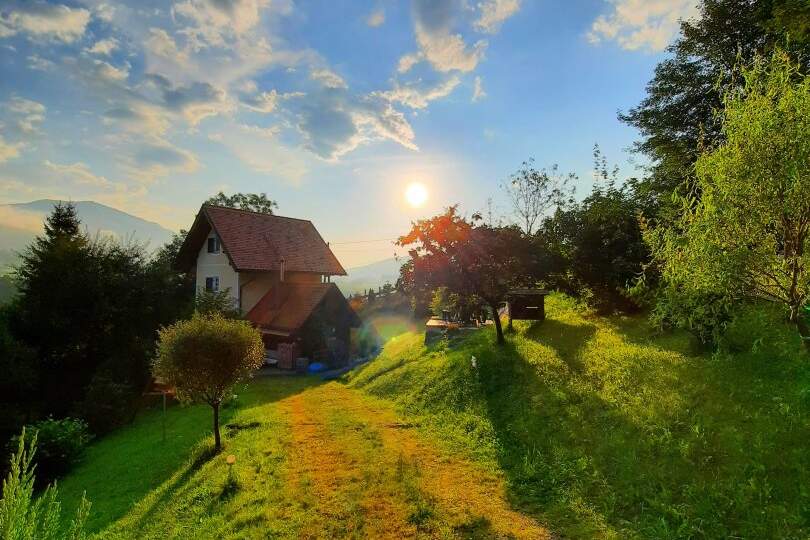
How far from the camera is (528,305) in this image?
20906 mm

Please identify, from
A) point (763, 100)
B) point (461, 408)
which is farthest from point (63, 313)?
point (763, 100)

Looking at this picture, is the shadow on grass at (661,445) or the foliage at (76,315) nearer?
the shadow on grass at (661,445)

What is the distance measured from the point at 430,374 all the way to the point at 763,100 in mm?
14805

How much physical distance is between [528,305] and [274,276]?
22.3m

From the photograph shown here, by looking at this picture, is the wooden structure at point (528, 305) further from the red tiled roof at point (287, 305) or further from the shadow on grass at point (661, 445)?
the red tiled roof at point (287, 305)

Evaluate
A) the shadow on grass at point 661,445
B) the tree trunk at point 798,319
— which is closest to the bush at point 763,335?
the shadow on grass at point 661,445

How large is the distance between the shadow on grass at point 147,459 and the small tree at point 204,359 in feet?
4.85

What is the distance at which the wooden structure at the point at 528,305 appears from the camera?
20641 mm

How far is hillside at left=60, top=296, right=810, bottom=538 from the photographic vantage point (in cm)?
765

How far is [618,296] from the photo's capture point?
18719mm

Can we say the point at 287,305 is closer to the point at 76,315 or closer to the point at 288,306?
the point at 288,306

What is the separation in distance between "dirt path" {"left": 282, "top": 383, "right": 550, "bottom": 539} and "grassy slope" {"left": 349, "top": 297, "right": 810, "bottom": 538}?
0.77 metres

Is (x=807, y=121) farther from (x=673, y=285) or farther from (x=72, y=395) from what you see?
(x=72, y=395)

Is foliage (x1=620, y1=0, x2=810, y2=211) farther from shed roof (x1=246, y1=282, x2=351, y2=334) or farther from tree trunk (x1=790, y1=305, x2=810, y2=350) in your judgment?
shed roof (x1=246, y1=282, x2=351, y2=334)
